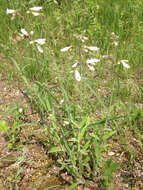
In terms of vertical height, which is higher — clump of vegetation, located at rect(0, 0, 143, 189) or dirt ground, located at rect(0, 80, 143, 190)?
clump of vegetation, located at rect(0, 0, 143, 189)

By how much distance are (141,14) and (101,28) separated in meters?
0.61

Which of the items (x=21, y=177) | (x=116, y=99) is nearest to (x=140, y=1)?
(x=116, y=99)

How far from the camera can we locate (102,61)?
2404mm

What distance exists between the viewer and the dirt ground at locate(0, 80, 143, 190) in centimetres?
143

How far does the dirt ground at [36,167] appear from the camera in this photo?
143 centimetres

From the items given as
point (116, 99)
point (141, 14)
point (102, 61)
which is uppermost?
point (141, 14)

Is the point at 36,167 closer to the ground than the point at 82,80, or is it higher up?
closer to the ground

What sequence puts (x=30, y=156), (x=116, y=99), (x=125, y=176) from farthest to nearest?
(x=116, y=99) < (x=30, y=156) < (x=125, y=176)

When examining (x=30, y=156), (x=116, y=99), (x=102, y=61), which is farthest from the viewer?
(x=102, y=61)

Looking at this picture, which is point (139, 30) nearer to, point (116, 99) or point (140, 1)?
point (140, 1)

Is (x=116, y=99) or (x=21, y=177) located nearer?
(x=21, y=177)

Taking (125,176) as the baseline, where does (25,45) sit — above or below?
above

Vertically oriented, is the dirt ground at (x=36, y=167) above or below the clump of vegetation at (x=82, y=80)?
below

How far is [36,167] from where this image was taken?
1.55 meters
